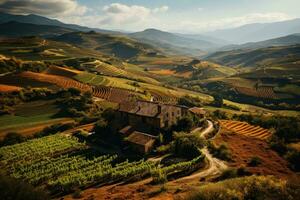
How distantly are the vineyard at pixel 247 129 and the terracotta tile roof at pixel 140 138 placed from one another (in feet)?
85.8

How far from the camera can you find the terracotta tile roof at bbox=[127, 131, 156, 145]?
6262 cm

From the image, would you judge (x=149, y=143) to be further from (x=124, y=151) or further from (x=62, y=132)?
(x=62, y=132)

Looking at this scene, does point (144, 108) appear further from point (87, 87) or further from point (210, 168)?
point (87, 87)

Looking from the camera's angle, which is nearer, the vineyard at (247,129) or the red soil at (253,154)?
the red soil at (253,154)

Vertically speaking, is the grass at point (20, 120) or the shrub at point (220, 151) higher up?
the shrub at point (220, 151)

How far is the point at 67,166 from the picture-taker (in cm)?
5678

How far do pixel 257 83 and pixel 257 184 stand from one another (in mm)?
173747

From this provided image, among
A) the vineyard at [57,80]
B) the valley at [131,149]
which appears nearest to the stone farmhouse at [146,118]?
the valley at [131,149]

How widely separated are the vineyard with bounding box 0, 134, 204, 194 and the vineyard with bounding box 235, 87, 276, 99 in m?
123

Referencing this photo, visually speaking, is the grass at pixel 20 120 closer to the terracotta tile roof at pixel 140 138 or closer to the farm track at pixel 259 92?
the terracotta tile roof at pixel 140 138

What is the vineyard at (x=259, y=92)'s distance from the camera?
542 ft

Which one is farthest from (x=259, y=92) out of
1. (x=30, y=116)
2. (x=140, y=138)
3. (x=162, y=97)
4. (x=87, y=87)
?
(x=30, y=116)

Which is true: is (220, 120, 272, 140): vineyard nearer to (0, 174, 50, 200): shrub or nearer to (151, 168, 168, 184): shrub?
(151, 168, 168, 184): shrub

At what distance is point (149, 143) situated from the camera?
6241cm
